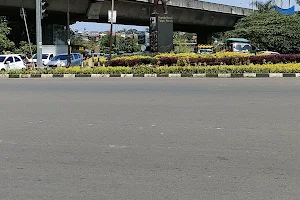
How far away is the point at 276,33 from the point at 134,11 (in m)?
13.2

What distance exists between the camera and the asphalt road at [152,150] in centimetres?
395

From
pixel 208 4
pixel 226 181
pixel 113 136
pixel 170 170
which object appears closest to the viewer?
pixel 226 181

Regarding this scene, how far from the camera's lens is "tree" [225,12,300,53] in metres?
38.7

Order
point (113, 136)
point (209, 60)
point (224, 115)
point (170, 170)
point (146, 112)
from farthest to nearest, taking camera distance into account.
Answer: point (209, 60), point (146, 112), point (224, 115), point (113, 136), point (170, 170)

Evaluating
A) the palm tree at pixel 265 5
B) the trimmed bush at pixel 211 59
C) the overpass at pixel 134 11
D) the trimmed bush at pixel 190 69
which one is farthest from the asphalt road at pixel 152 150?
the palm tree at pixel 265 5

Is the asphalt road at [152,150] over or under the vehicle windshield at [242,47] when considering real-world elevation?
under

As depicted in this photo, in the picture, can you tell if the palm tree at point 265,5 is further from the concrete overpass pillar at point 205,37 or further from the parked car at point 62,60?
the parked car at point 62,60

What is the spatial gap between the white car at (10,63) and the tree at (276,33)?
906 inches

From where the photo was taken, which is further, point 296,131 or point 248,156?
point 296,131

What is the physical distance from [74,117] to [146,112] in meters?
1.37

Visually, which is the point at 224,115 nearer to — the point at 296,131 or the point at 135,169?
the point at 296,131

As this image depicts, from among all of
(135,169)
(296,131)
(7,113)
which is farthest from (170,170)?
(7,113)

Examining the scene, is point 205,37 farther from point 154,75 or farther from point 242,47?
point 154,75

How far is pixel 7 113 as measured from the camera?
8.31 meters
